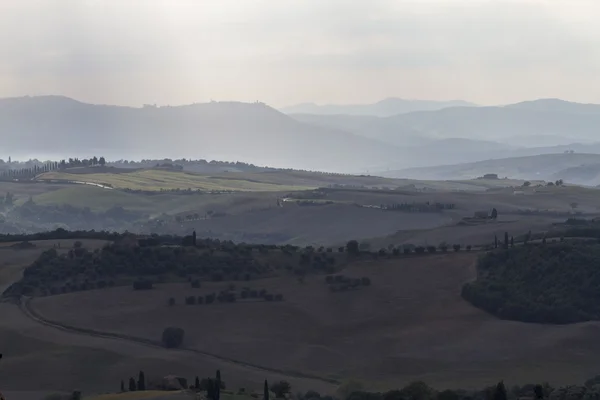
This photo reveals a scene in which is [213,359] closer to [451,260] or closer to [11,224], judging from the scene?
[451,260]

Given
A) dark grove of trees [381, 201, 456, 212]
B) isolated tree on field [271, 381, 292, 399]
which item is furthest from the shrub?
dark grove of trees [381, 201, 456, 212]

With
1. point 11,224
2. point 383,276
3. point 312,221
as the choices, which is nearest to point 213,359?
point 383,276

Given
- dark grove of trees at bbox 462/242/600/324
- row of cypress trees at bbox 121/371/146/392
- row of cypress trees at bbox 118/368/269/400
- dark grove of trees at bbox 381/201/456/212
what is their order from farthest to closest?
dark grove of trees at bbox 381/201/456/212 < dark grove of trees at bbox 462/242/600/324 < row of cypress trees at bbox 121/371/146/392 < row of cypress trees at bbox 118/368/269/400

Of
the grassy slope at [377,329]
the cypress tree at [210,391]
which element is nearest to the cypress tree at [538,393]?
the grassy slope at [377,329]

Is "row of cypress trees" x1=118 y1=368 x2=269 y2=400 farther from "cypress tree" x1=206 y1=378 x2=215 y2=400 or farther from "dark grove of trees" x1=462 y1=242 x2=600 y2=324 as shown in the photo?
"dark grove of trees" x1=462 y1=242 x2=600 y2=324

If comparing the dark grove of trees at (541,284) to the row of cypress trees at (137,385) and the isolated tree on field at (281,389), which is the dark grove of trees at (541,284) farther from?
the row of cypress trees at (137,385)

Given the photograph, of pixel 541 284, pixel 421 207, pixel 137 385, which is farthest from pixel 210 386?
pixel 421 207

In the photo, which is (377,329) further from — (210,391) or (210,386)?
(210,391)
